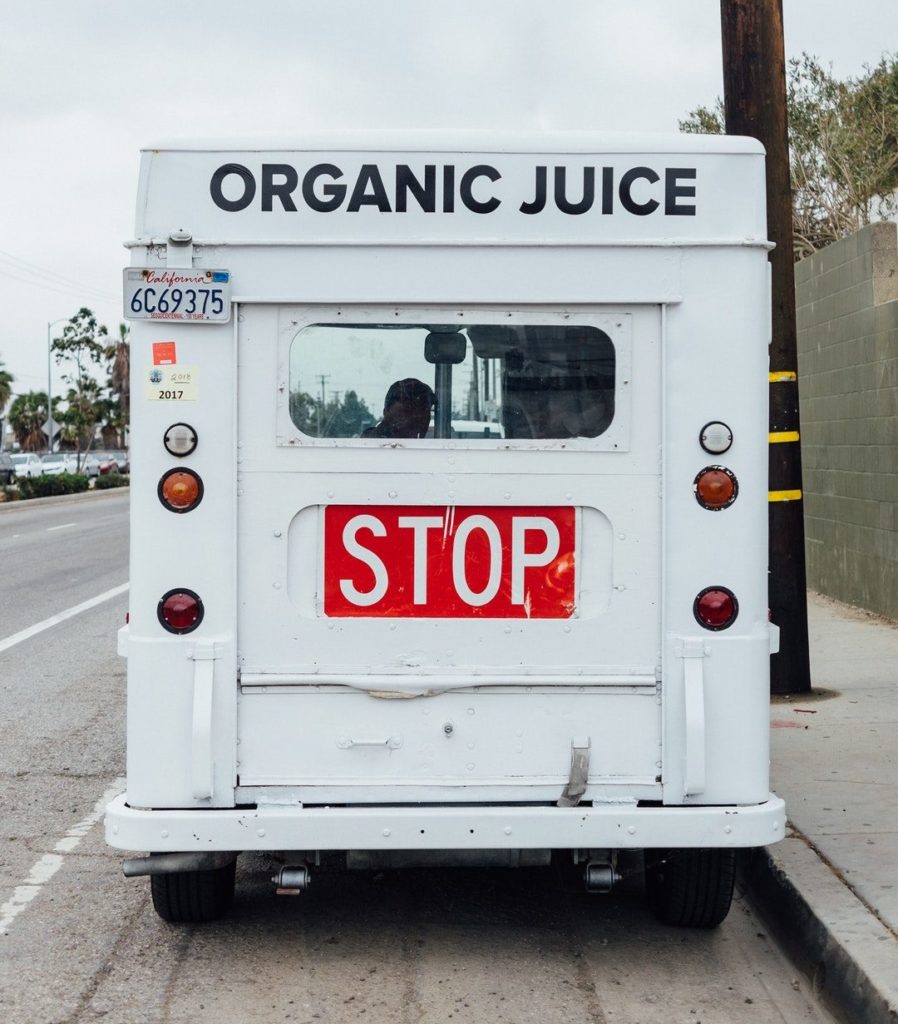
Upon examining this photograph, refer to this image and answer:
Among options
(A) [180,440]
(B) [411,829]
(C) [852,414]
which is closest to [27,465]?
(C) [852,414]

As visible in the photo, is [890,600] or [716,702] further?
[890,600]

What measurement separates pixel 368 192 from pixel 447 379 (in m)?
0.66

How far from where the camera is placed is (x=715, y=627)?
189 inches

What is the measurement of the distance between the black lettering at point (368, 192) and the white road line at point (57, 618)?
846 centimetres

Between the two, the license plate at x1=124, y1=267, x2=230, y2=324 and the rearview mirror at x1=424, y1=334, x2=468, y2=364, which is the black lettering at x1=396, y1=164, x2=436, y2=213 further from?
the license plate at x1=124, y1=267, x2=230, y2=324

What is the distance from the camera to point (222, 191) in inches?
187

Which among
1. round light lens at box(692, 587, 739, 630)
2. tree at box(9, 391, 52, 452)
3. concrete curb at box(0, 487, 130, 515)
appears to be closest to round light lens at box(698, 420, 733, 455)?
round light lens at box(692, 587, 739, 630)

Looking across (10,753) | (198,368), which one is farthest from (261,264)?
(10,753)

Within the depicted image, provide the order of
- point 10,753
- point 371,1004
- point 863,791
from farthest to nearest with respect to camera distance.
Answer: point 10,753 < point 863,791 < point 371,1004

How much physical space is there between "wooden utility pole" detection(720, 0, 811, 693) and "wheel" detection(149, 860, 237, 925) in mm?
4776

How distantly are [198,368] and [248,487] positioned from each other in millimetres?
419

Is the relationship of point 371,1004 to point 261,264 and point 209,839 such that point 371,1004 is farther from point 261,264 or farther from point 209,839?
point 261,264

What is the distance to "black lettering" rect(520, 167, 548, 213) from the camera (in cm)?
480

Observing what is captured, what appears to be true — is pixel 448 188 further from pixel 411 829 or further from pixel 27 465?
pixel 27 465
